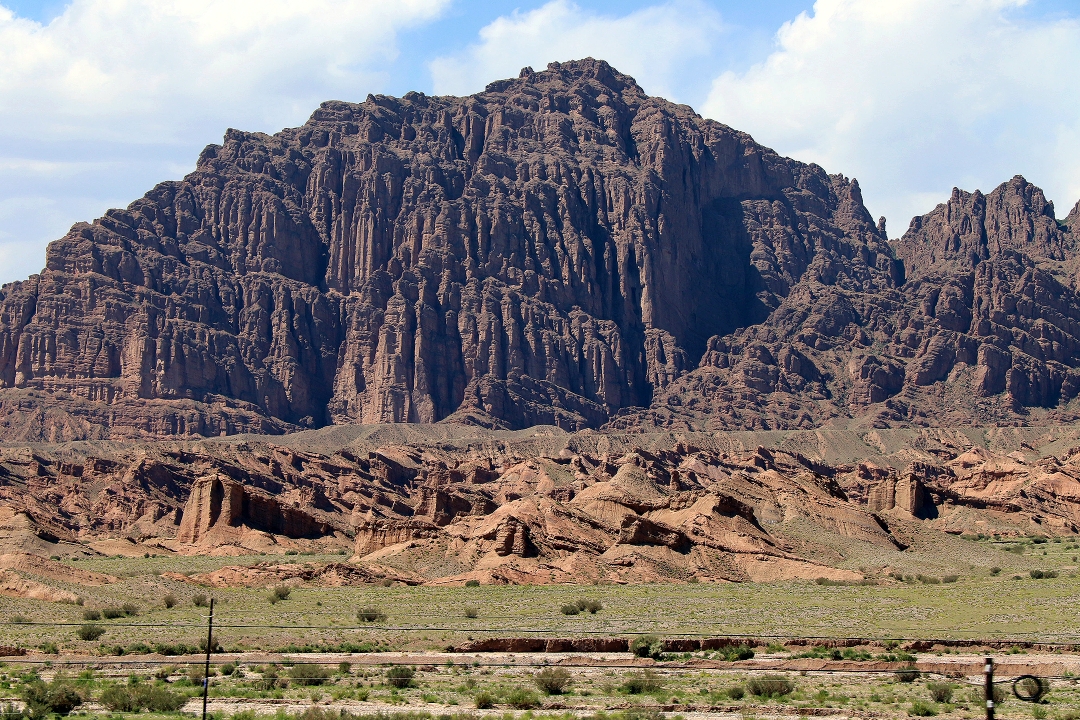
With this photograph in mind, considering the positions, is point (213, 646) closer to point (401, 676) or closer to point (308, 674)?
point (308, 674)

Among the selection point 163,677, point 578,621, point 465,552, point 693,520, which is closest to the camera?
point 163,677

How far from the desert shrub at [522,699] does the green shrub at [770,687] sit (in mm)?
5978

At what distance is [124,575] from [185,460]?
94814 millimetres

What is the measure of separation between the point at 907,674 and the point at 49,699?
79.3 feet

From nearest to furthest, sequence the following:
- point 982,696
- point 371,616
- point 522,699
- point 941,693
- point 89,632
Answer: point 941,693
point 982,696
point 522,699
point 89,632
point 371,616

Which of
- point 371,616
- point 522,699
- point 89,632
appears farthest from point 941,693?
point 89,632

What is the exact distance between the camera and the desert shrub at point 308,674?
160 ft

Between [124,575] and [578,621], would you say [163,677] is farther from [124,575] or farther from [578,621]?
[124,575]

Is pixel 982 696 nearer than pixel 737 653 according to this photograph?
Yes

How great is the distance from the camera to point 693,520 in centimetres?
9906

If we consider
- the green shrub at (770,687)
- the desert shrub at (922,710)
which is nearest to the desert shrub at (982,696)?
the desert shrub at (922,710)

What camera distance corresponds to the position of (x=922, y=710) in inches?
1633

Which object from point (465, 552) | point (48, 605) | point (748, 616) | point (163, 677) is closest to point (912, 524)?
point (465, 552)

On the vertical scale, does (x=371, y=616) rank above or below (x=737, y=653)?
above
